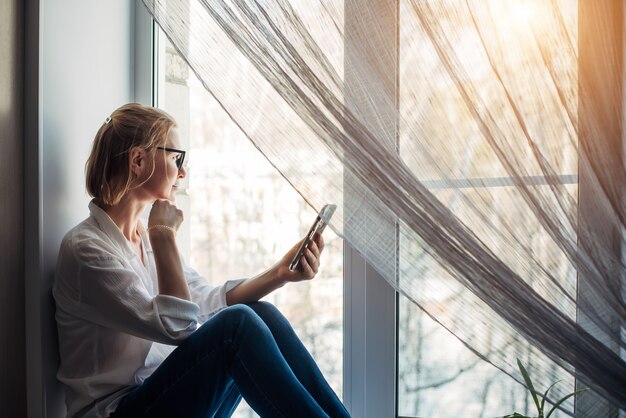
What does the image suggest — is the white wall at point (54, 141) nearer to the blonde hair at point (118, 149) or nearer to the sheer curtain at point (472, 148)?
the blonde hair at point (118, 149)

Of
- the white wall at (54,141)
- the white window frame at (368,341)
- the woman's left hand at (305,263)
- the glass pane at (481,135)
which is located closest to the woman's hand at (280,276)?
the woman's left hand at (305,263)

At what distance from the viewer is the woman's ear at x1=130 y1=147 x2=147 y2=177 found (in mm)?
1359

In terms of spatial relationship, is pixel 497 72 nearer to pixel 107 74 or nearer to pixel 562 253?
pixel 562 253

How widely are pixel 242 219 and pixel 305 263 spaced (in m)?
0.30

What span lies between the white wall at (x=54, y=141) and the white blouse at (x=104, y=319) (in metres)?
0.05

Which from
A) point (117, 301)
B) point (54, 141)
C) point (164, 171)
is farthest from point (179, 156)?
point (117, 301)

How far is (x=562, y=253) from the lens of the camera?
3.63ft

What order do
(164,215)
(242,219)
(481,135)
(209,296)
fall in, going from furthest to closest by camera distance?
(242,219) < (209,296) < (164,215) < (481,135)

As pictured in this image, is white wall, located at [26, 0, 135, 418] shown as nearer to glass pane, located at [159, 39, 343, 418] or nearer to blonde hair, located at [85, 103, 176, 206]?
blonde hair, located at [85, 103, 176, 206]

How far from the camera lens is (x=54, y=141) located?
135cm

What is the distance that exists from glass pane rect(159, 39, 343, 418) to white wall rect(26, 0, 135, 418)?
233mm

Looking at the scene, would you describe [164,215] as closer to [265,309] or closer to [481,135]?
[265,309]

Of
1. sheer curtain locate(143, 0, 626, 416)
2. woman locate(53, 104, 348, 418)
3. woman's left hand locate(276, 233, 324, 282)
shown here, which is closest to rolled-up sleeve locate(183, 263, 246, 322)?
woman locate(53, 104, 348, 418)

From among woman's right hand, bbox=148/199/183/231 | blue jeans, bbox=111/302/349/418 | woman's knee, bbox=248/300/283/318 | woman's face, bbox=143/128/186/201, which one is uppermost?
woman's face, bbox=143/128/186/201
